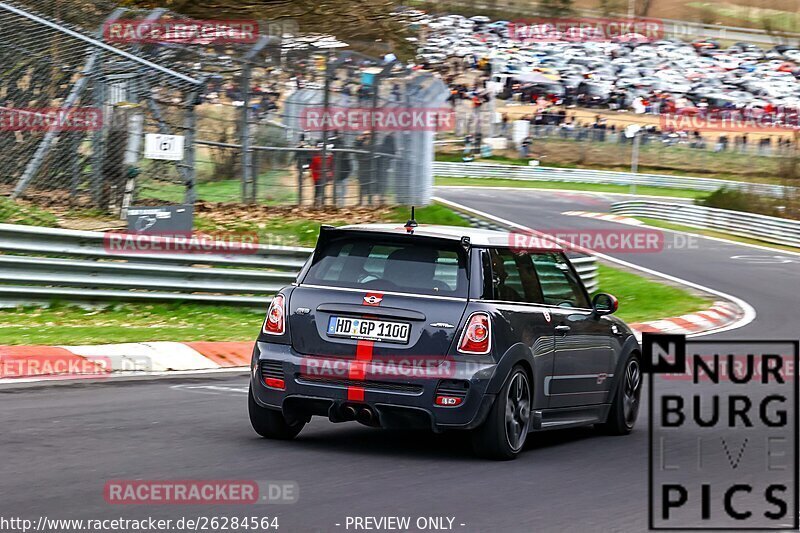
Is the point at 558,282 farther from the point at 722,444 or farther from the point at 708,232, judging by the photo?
the point at 708,232

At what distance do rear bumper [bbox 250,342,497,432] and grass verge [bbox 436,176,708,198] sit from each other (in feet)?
137

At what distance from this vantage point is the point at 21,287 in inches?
541

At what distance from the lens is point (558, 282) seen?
8.40 metres

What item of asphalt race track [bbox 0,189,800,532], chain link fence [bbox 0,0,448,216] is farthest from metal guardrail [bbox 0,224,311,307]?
asphalt race track [bbox 0,189,800,532]

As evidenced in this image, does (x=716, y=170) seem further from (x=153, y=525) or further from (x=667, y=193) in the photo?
(x=153, y=525)

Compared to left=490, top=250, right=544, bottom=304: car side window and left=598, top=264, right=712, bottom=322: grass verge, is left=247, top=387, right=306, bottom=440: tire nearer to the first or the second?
left=490, top=250, right=544, bottom=304: car side window

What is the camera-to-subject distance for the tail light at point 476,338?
23.8 ft

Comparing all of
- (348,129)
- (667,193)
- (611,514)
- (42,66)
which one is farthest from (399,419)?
(667,193)

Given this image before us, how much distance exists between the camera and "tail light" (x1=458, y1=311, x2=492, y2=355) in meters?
7.25

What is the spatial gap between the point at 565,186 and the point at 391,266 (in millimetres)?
44839

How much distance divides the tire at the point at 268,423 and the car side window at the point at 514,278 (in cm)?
158

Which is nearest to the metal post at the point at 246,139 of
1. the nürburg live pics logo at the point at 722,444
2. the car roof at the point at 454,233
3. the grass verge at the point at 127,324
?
the grass verge at the point at 127,324

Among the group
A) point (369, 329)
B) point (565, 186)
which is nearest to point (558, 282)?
point (369, 329)

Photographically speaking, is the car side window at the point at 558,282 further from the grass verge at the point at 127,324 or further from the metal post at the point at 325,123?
the metal post at the point at 325,123
